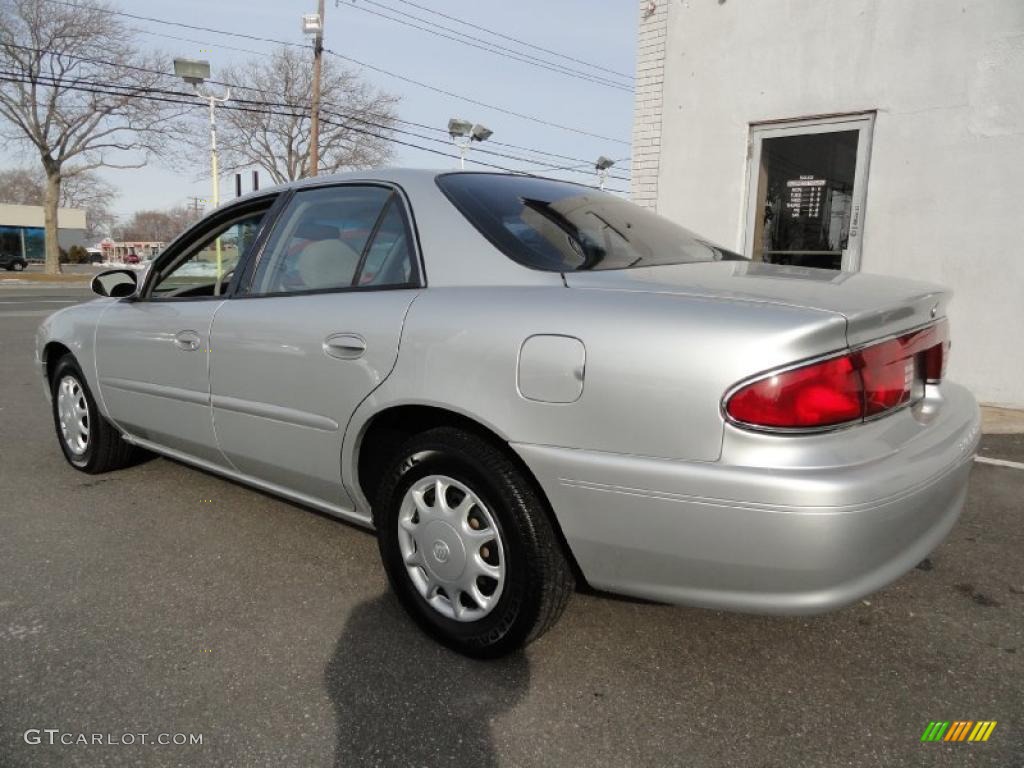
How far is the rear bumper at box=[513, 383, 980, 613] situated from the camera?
1724mm

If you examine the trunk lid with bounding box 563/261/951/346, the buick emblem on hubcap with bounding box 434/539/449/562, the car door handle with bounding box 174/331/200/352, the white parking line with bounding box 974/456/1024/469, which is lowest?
the white parking line with bounding box 974/456/1024/469

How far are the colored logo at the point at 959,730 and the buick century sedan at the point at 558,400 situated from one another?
1.49 feet

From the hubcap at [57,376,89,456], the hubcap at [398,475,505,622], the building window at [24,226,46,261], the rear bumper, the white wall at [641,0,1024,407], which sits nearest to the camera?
the rear bumper

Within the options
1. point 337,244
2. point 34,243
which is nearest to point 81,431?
point 337,244

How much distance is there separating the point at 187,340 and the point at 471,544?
1.70 meters

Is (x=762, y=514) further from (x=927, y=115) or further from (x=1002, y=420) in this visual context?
(x=927, y=115)

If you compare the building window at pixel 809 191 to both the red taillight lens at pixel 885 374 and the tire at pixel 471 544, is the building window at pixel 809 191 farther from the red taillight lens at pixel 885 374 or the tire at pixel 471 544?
the tire at pixel 471 544

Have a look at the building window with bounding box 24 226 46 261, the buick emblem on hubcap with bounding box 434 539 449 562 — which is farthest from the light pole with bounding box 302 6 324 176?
the building window with bounding box 24 226 46 261

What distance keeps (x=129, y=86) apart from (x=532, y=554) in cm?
3382

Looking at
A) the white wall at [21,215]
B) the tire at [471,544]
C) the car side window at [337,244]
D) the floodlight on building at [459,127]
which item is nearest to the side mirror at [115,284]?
the car side window at [337,244]

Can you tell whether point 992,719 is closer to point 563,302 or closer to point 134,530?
point 563,302

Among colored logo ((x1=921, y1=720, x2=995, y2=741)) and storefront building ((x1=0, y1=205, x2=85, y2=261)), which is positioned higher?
storefront building ((x1=0, y1=205, x2=85, y2=261))

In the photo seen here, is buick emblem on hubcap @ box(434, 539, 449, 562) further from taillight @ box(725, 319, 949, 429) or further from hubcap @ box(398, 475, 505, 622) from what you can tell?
taillight @ box(725, 319, 949, 429)

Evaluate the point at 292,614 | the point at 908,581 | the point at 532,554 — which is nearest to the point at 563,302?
the point at 532,554
